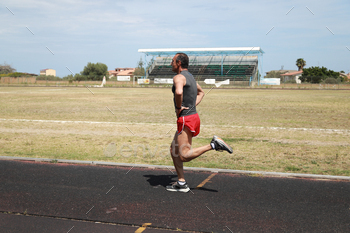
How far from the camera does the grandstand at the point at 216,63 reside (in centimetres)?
5833

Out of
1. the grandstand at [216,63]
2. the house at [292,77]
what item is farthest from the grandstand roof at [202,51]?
the house at [292,77]

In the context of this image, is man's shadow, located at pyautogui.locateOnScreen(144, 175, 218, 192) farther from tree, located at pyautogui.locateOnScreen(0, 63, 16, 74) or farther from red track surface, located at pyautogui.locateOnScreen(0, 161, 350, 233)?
tree, located at pyautogui.locateOnScreen(0, 63, 16, 74)

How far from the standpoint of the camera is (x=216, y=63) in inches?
2534

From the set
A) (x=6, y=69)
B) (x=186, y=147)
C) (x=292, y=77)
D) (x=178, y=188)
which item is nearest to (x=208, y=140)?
(x=178, y=188)

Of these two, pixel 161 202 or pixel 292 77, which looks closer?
pixel 161 202

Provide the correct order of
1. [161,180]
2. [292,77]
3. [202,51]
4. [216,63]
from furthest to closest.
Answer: [292,77] < [216,63] < [202,51] < [161,180]

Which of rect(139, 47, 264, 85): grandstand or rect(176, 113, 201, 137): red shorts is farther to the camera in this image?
rect(139, 47, 264, 85): grandstand

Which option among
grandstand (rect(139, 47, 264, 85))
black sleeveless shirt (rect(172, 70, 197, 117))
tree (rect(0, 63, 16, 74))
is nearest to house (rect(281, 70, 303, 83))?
grandstand (rect(139, 47, 264, 85))

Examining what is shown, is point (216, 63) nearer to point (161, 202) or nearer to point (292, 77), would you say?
point (292, 77)

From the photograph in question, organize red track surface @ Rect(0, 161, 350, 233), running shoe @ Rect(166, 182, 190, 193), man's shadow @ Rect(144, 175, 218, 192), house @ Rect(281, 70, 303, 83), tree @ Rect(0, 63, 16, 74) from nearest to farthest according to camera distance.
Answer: red track surface @ Rect(0, 161, 350, 233), running shoe @ Rect(166, 182, 190, 193), man's shadow @ Rect(144, 175, 218, 192), house @ Rect(281, 70, 303, 83), tree @ Rect(0, 63, 16, 74)

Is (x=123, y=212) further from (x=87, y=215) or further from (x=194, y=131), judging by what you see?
(x=194, y=131)

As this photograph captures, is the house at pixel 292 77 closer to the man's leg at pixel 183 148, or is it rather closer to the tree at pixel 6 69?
the man's leg at pixel 183 148

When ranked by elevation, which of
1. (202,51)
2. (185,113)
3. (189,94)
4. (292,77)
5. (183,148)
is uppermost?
(202,51)

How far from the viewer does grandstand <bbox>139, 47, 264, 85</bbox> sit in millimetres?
58334
